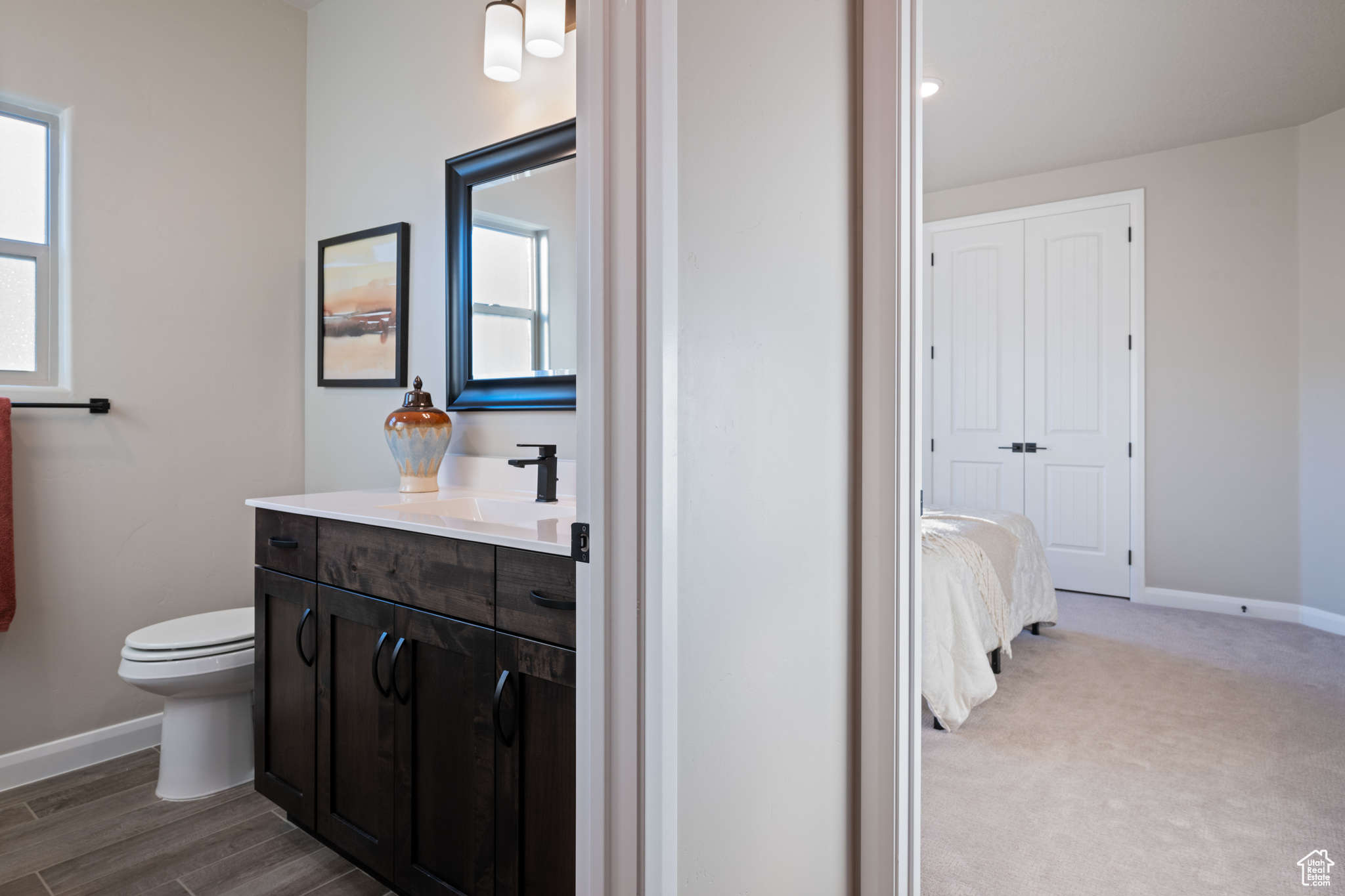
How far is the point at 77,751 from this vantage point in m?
2.31

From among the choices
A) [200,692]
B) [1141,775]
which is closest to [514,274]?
[200,692]

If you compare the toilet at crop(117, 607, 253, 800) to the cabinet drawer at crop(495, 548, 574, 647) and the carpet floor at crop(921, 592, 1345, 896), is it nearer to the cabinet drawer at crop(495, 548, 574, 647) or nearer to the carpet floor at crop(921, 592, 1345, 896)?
the cabinet drawer at crop(495, 548, 574, 647)

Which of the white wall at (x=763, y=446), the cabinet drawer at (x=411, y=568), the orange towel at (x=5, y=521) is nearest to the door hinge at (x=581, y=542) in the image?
the white wall at (x=763, y=446)

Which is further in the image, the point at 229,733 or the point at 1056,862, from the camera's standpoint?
the point at 229,733

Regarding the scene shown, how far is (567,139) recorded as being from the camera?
206cm

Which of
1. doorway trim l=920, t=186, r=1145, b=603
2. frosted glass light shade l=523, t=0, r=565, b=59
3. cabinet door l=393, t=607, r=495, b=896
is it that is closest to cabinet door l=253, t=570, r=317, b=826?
cabinet door l=393, t=607, r=495, b=896

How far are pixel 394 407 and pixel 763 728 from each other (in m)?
1.97

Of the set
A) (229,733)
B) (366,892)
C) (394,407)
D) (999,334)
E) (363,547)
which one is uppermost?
(999,334)

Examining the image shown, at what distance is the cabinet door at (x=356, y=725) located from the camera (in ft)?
5.05

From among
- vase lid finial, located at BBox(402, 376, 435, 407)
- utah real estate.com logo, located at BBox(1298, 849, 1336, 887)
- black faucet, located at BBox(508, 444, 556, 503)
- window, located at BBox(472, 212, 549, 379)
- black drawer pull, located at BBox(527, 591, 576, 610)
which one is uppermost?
window, located at BBox(472, 212, 549, 379)

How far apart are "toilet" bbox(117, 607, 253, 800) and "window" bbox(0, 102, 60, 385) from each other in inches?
38.2

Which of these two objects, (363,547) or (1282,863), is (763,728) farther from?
(1282,863)

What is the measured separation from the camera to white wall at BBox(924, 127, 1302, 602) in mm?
3934

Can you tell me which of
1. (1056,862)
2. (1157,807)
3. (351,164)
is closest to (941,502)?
(1157,807)
